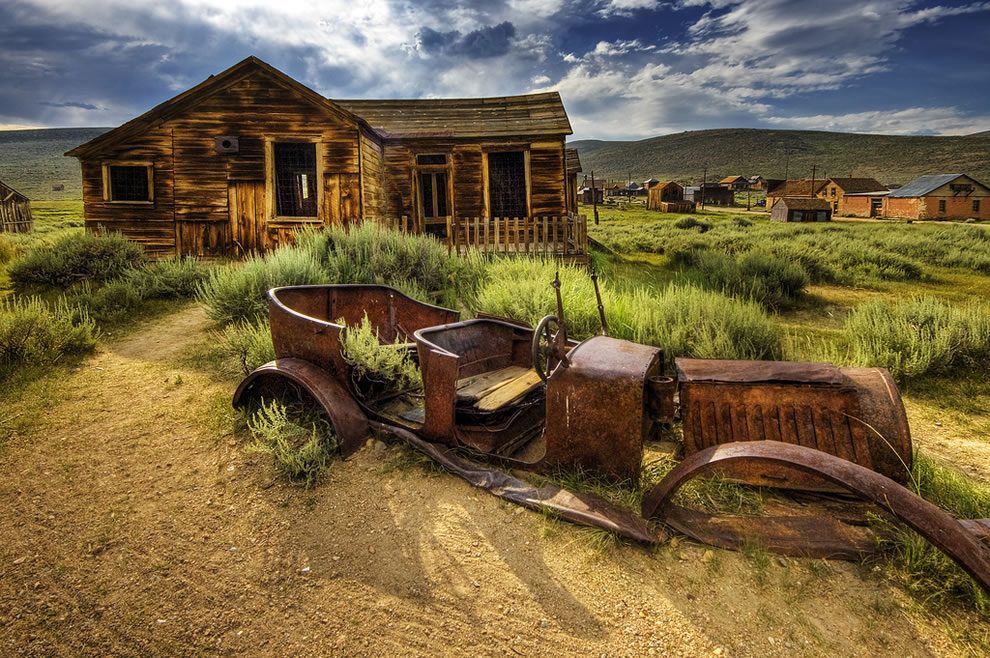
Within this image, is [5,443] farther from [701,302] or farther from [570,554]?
[701,302]

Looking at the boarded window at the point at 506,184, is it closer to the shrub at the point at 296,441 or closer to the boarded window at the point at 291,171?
the boarded window at the point at 291,171

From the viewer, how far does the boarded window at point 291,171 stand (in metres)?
12.4

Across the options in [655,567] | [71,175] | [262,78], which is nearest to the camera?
[655,567]

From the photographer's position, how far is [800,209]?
40594mm

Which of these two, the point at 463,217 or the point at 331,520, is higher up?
the point at 463,217

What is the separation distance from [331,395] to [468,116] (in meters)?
13.3

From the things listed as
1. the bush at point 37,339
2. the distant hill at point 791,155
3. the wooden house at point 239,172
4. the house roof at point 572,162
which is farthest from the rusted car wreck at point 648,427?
the distant hill at point 791,155

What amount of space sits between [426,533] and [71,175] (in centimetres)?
12766

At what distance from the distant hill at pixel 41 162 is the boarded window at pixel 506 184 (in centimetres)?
7883

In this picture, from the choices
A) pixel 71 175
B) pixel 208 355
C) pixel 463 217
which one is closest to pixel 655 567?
pixel 208 355

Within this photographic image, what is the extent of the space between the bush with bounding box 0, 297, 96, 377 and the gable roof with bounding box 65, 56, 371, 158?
797cm

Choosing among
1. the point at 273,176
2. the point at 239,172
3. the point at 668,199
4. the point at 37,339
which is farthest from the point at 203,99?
the point at 668,199

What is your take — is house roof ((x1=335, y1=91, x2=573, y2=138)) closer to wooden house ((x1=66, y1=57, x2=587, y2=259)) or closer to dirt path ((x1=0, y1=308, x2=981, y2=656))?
wooden house ((x1=66, y1=57, x2=587, y2=259))

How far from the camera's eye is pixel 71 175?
319 feet
